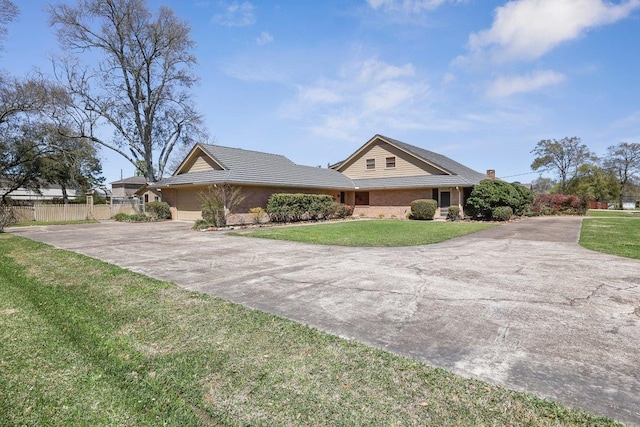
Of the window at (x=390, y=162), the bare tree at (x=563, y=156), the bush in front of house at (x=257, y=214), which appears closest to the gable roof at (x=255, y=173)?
the bush in front of house at (x=257, y=214)

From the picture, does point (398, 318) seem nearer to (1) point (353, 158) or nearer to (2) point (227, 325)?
(2) point (227, 325)

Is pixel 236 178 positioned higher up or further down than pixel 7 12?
further down

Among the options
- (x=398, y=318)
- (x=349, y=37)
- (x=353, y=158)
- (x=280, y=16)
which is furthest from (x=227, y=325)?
(x=353, y=158)

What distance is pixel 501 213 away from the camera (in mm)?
21359

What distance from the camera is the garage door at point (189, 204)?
22375 mm

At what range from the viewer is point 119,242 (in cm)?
1184

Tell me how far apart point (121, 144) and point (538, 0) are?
103 ft

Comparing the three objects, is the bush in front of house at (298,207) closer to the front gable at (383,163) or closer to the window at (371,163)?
the front gable at (383,163)

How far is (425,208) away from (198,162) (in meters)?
16.3

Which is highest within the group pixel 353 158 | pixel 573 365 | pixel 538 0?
pixel 538 0

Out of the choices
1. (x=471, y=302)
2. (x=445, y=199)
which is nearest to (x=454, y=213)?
(x=445, y=199)

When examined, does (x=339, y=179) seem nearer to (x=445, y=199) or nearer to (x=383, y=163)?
(x=383, y=163)

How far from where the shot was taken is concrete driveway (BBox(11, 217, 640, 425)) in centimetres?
298

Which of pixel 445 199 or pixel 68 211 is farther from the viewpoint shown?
pixel 68 211
